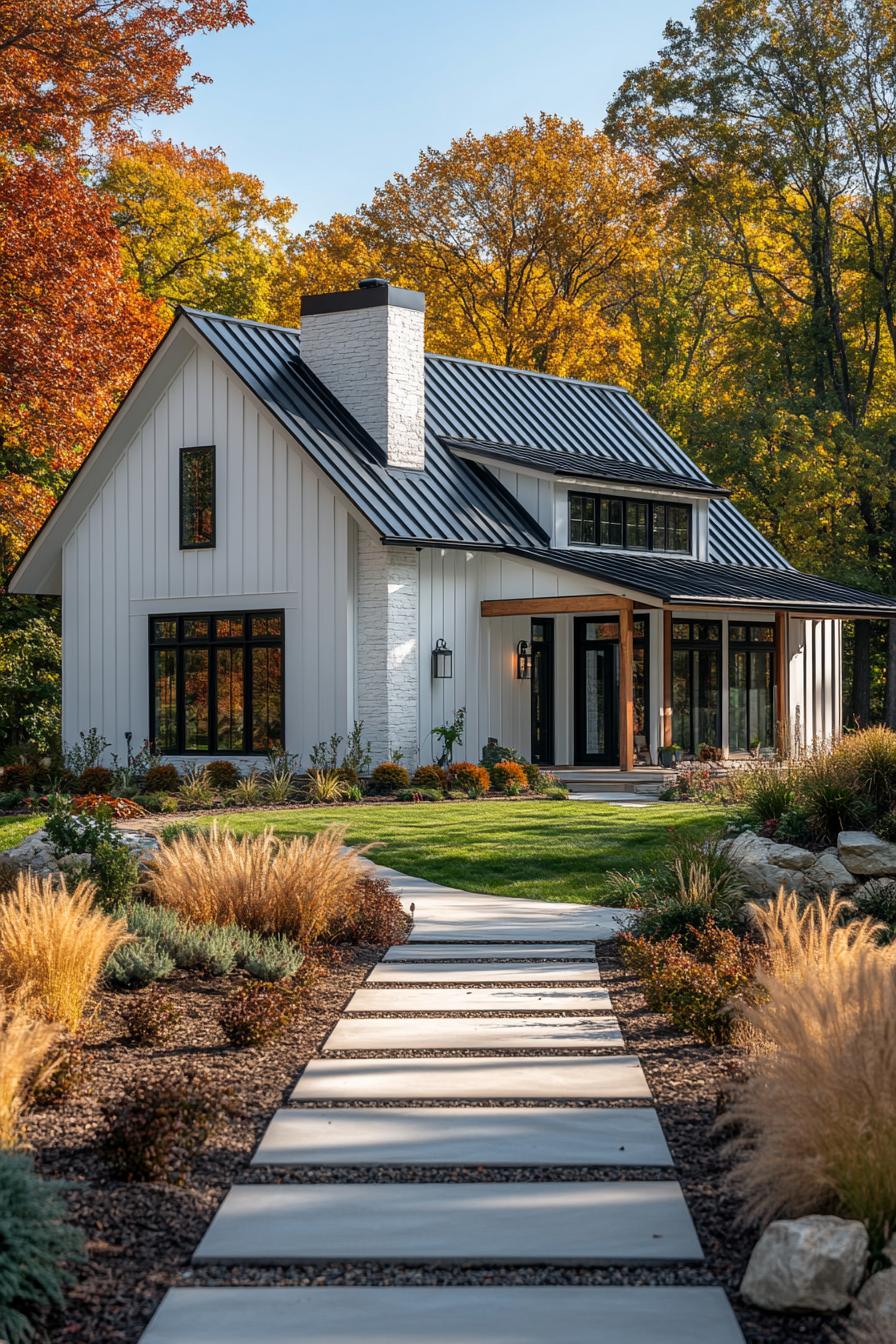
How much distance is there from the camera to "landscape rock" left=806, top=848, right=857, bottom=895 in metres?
10.7

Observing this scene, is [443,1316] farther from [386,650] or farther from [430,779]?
[386,650]

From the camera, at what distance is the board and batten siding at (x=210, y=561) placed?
23.0 meters

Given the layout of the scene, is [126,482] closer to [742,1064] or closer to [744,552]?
[744,552]

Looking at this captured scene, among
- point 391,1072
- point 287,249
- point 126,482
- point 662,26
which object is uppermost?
point 662,26

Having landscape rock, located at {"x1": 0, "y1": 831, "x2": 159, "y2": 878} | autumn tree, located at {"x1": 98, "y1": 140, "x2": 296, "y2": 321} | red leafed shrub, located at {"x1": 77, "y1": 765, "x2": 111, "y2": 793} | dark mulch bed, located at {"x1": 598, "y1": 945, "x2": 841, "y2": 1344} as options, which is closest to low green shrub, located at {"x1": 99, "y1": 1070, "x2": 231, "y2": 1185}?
dark mulch bed, located at {"x1": 598, "y1": 945, "x2": 841, "y2": 1344}

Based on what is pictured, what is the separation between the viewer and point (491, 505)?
25.3 meters

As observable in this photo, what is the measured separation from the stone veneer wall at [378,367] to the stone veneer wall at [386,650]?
2.19 meters

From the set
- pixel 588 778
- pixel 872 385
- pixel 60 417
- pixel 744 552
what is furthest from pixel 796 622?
pixel 60 417

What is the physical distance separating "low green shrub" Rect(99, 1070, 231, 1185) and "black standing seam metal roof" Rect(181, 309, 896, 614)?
16522 mm

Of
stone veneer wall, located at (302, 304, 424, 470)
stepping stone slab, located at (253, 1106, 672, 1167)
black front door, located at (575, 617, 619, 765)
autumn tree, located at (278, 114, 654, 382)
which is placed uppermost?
autumn tree, located at (278, 114, 654, 382)

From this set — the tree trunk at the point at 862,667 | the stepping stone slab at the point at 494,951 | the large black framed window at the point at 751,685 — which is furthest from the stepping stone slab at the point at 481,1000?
the tree trunk at the point at 862,667

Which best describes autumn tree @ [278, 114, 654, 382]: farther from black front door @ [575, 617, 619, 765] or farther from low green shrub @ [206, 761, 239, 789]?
low green shrub @ [206, 761, 239, 789]

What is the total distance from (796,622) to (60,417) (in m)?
13.8

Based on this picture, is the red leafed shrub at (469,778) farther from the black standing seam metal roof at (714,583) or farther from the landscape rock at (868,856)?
the landscape rock at (868,856)
